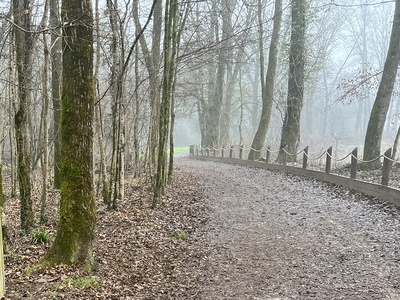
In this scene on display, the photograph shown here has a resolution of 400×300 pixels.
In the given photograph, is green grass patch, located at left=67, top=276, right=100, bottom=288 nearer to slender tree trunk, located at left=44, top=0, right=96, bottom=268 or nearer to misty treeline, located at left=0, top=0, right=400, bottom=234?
slender tree trunk, located at left=44, top=0, right=96, bottom=268

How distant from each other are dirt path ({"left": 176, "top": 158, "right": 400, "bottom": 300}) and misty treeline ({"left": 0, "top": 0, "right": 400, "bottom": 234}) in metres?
2.89

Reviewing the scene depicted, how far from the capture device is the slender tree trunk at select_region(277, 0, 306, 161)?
1798 cm

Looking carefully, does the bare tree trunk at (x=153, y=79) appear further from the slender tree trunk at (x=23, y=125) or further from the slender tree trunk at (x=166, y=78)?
the slender tree trunk at (x=23, y=125)

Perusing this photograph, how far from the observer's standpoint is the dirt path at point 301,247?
4.75 metres

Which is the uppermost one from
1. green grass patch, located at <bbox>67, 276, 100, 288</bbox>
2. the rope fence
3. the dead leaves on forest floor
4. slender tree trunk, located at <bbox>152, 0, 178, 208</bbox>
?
slender tree trunk, located at <bbox>152, 0, 178, 208</bbox>

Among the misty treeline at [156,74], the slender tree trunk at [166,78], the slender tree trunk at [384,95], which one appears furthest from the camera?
the slender tree trunk at [384,95]

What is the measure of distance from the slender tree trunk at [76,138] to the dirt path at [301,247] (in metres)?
1.82

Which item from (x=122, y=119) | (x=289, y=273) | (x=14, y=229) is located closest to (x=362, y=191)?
(x=289, y=273)

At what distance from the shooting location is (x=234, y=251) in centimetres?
636

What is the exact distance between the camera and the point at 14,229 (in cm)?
773

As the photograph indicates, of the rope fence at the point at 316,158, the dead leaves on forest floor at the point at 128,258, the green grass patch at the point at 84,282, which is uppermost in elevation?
the rope fence at the point at 316,158

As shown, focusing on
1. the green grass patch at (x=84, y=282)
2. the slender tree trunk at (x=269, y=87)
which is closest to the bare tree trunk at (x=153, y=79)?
the green grass patch at (x=84, y=282)

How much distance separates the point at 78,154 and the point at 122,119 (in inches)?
177

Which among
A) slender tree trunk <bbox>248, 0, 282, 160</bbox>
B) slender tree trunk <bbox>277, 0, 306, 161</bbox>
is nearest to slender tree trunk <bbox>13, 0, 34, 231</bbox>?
slender tree trunk <bbox>277, 0, 306, 161</bbox>
